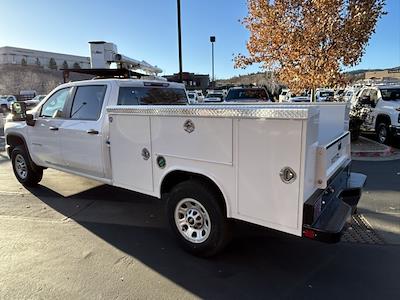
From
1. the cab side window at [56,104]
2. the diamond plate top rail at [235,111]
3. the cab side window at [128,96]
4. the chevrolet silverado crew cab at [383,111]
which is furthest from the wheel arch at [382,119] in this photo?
the cab side window at [56,104]

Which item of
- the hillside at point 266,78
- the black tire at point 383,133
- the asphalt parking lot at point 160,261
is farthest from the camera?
the hillside at point 266,78

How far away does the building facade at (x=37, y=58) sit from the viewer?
87.8 metres

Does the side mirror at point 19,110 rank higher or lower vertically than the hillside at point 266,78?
lower

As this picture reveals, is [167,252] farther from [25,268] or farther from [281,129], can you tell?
[281,129]

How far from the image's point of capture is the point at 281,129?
2.86 metres

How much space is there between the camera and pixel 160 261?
A: 380 centimetres

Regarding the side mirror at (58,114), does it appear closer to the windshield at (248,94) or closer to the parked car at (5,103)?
the windshield at (248,94)

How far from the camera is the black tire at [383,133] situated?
11.3m

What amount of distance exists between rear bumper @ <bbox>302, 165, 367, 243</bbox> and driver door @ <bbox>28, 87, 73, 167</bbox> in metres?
4.11

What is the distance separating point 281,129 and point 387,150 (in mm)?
8311

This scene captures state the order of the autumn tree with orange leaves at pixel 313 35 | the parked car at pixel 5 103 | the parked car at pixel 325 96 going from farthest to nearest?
1. the parked car at pixel 5 103
2. the parked car at pixel 325 96
3. the autumn tree with orange leaves at pixel 313 35

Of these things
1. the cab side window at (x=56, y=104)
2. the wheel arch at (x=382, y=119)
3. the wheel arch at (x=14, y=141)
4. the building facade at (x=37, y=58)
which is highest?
the building facade at (x=37, y=58)

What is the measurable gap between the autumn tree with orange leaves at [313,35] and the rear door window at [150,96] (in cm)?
Answer: 599

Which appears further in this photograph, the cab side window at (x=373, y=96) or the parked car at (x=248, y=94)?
the parked car at (x=248, y=94)
